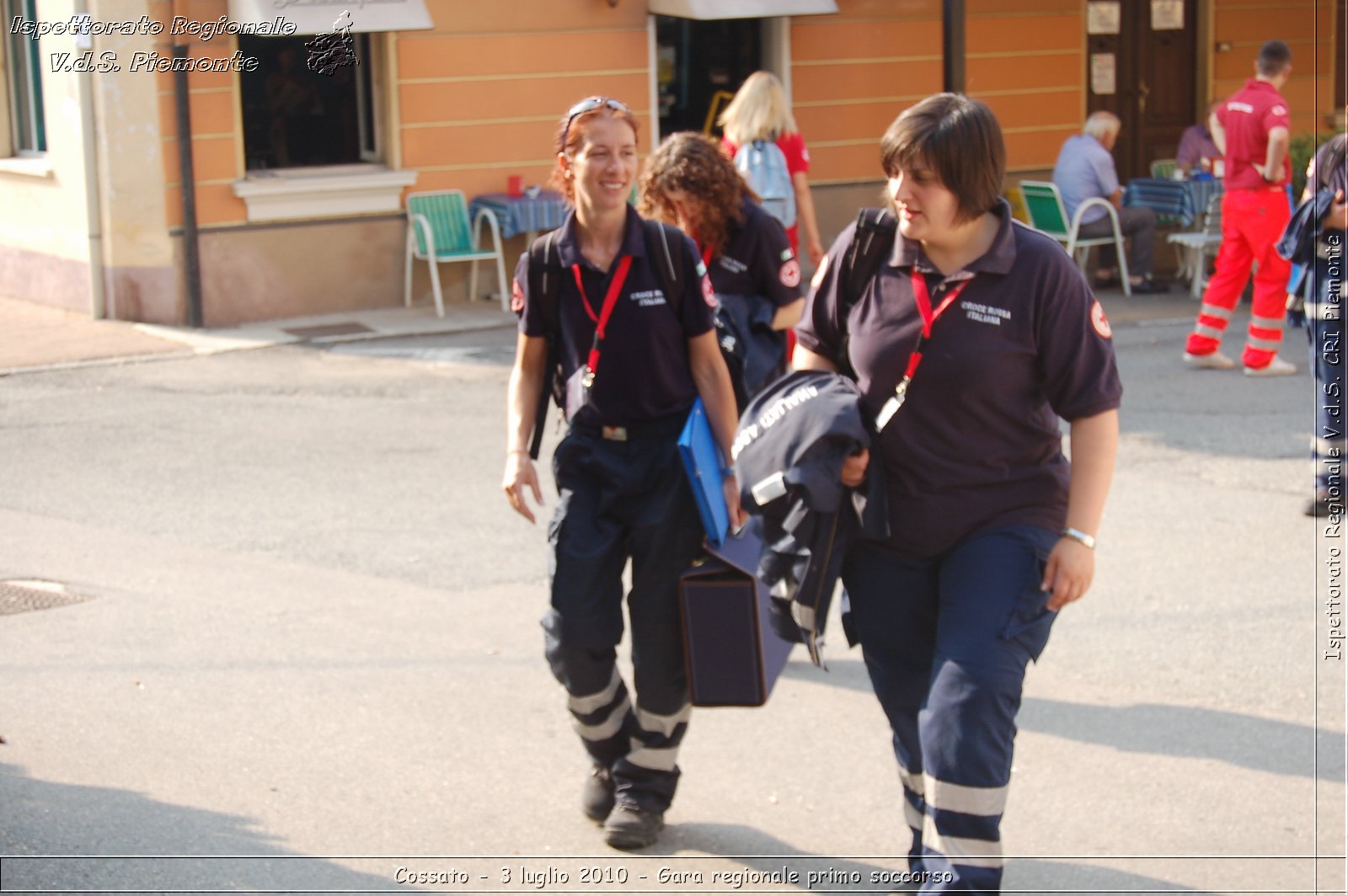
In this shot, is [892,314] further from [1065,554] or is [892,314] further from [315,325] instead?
[315,325]

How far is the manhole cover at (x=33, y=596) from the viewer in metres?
6.20

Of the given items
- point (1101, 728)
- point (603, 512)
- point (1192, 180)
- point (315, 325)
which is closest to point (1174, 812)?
point (1101, 728)

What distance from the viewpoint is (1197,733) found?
4.99m

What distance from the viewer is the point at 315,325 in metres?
12.8

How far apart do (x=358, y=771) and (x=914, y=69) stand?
1249 centimetres

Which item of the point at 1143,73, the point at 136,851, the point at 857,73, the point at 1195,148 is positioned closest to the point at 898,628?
the point at 136,851

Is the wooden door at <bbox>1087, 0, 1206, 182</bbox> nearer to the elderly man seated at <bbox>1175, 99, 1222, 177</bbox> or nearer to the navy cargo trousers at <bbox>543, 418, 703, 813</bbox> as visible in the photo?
the elderly man seated at <bbox>1175, 99, 1222, 177</bbox>

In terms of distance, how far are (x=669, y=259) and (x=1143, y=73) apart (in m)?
14.8

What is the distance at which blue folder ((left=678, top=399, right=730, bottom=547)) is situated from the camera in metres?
4.05

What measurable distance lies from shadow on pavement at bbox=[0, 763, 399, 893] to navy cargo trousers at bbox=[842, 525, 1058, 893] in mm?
1306

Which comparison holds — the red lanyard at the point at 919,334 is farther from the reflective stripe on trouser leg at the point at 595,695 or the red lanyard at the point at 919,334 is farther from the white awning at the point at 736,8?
the white awning at the point at 736,8

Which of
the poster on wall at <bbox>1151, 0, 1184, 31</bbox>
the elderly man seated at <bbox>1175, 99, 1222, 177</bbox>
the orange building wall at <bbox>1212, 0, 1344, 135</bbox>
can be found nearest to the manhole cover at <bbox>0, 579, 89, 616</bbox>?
the elderly man seated at <bbox>1175, 99, 1222, 177</bbox>

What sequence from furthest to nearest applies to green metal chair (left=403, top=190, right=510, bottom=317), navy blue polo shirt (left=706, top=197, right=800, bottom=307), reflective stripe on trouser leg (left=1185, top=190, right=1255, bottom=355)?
1. green metal chair (left=403, top=190, right=510, bottom=317)
2. reflective stripe on trouser leg (left=1185, top=190, right=1255, bottom=355)
3. navy blue polo shirt (left=706, top=197, right=800, bottom=307)

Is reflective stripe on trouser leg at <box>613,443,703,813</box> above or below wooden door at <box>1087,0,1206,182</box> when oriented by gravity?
below
